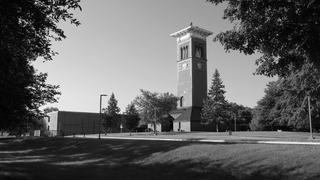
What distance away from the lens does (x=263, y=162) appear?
16938mm

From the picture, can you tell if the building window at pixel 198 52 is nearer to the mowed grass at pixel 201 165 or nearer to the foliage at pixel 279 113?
the foliage at pixel 279 113

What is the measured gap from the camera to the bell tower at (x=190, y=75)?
8556 centimetres

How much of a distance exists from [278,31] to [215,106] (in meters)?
67.9

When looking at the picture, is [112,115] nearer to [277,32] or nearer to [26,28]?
[26,28]

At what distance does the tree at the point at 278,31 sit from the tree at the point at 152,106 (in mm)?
59548

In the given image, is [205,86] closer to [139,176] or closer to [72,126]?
[72,126]

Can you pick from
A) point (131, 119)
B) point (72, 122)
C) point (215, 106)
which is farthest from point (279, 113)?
point (72, 122)

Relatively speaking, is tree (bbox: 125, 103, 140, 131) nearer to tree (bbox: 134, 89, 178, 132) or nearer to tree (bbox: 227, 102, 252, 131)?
tree (bbox: 227, 102, 252, 131)

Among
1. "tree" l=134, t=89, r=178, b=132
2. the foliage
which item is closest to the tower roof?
the foliage

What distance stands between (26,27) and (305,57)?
7587 millimetres

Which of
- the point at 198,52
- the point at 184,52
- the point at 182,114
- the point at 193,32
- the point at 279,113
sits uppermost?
the point at 193,32

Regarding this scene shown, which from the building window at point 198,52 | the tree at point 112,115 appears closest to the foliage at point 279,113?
the building window at point 198,52

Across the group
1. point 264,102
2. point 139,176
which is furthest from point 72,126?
point 139,176

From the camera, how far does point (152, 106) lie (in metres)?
70.8
